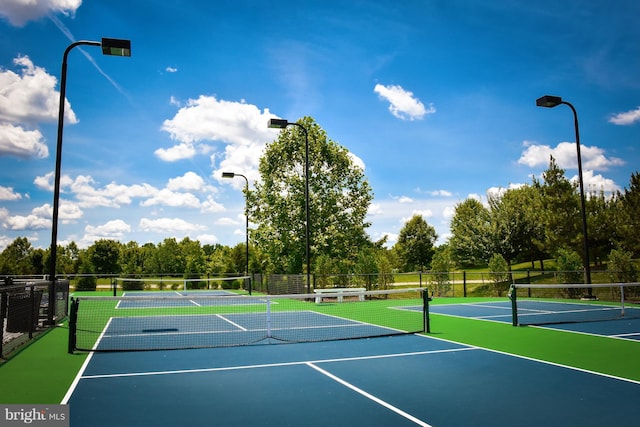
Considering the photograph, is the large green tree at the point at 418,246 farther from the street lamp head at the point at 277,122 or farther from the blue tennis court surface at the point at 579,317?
the street lamp head at the point at 277,122

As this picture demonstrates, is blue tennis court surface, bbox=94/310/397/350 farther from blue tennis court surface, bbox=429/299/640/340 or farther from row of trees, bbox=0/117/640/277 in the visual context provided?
row of trees, bbox=0/117/640/277

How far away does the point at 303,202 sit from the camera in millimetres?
36062

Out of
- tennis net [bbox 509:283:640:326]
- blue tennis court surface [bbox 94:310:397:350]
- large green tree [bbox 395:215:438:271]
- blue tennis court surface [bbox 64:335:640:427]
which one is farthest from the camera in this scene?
large green tree [bbox 395:215:438:271]

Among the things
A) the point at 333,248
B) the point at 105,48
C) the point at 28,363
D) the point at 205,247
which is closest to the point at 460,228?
the point at 333,248

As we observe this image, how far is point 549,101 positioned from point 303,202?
63.2ft

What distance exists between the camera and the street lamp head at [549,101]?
2072 centimetres

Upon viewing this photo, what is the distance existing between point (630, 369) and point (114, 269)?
67962 millimetres

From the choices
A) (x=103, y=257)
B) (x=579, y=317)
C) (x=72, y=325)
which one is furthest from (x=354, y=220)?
(x=103, y=257)

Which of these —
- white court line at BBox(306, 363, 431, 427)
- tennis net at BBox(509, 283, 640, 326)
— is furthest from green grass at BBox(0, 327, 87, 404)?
tennis net at BBox(509, 283, 640, 326)

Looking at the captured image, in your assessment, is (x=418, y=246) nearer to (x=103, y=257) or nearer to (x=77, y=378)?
(x=103, y=257)

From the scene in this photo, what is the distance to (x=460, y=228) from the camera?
50.4 meters

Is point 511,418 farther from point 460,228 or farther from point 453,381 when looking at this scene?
point 460,228

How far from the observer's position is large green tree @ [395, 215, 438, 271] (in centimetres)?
8312

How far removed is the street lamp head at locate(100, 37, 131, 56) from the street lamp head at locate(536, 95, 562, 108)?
16278mm
